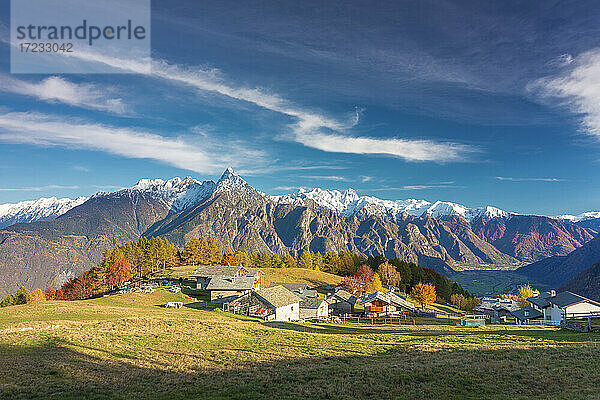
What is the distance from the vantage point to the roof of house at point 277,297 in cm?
6879

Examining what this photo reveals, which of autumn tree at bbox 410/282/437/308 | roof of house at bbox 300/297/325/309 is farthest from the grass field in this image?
roof of house at bbox 300/297/325/309

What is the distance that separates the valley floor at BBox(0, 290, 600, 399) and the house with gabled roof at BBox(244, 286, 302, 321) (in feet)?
93.9

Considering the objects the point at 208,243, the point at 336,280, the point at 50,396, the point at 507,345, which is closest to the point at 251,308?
the point at 507,345

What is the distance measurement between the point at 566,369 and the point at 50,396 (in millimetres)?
32516

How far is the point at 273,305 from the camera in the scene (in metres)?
67.2

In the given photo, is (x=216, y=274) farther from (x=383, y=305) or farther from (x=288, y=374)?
(x=288, y=374)

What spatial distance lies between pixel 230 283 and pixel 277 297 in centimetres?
2107

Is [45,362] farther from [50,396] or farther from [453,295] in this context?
[453,295]

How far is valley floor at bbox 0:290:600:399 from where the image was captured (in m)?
19.6

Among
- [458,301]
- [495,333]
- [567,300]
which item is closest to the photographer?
[495,333]

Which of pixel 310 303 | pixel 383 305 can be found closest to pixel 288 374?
pixel 310 303

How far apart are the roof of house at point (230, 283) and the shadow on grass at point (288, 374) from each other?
186 feet

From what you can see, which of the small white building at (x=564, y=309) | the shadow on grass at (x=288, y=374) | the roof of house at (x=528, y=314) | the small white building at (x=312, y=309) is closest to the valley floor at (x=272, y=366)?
the shadow on grass at (x=288, y=374)

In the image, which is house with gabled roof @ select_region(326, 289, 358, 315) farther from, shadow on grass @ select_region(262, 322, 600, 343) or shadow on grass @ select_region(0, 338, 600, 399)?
shadow on grass @ select_region(0, 338, 600, 399)
